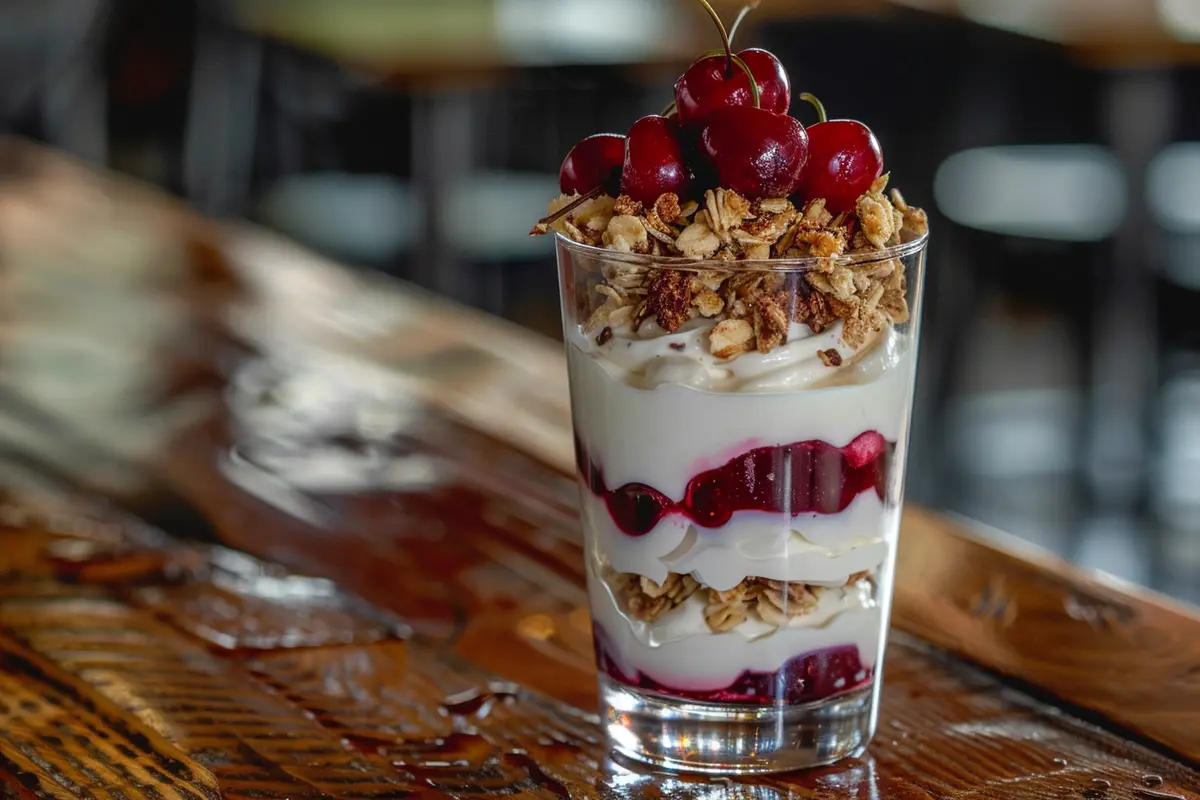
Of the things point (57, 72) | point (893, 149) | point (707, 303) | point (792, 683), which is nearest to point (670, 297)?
point (707, 303)

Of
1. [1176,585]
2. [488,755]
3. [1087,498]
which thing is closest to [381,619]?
[488,755]

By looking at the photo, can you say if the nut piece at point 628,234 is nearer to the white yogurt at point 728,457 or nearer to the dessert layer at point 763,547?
the white yogurt at point 728,457

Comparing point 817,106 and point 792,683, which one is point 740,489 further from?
point 817,106

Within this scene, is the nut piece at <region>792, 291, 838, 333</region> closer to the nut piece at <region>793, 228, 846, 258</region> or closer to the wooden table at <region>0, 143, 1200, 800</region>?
the nut piece at <region>793, 228, 846, 258</region>

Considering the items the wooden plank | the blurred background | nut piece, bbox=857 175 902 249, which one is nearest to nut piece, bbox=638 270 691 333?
nut piece, bbox=857 175 902 249

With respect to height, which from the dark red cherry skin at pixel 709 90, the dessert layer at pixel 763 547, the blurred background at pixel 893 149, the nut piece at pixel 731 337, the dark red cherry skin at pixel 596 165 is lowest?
the blurred background at pixel 893 149

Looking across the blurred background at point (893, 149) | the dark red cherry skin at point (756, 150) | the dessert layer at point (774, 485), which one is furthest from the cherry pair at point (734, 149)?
the blurred background at point (893, 149)

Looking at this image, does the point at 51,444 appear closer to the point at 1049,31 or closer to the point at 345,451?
the point at 345,451

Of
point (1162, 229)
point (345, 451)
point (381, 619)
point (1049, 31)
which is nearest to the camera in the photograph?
point (381, 619)
